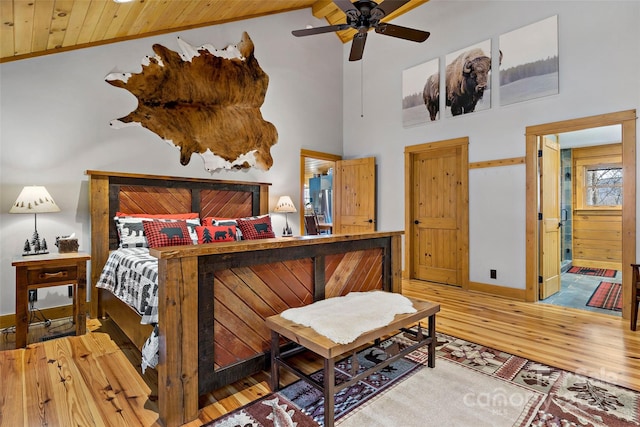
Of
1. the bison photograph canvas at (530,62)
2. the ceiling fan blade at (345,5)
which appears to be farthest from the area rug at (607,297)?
the ceiling fan blade at (345,5)

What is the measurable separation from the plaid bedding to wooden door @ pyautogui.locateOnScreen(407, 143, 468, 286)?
12.5 feet

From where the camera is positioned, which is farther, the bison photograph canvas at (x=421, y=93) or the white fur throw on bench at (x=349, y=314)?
the bison photograph canvas at (x=421, y=93)

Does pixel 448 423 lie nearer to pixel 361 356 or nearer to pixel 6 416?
pixel 361 356

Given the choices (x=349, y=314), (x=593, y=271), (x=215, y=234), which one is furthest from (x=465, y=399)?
(x=593, y=271)

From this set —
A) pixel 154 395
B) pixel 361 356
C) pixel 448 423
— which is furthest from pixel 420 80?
pixel 154 395

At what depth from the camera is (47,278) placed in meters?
2.84

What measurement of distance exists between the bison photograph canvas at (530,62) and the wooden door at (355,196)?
2.13 m

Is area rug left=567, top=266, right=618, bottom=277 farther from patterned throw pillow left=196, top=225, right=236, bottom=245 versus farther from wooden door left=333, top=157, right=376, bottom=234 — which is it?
patterned throw pillow left=196, top=225, right=236, bottom=245

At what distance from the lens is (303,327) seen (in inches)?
73.4

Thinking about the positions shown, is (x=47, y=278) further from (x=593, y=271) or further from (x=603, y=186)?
(x=603, y=186)

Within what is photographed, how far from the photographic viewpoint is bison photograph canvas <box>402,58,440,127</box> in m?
4.79

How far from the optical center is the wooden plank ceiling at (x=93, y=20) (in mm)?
2412

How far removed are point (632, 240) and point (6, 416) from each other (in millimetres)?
5021

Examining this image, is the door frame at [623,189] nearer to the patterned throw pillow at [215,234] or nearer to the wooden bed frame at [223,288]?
the wooden bed frame at [223,288]
